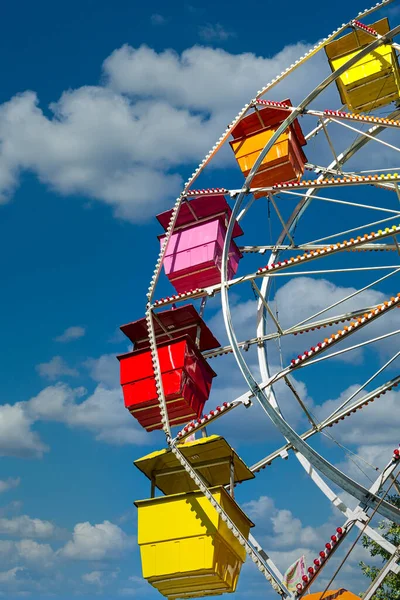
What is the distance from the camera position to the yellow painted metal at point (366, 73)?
16.9 m

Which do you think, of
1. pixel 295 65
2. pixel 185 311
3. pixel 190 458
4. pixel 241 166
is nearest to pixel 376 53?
pixel 295 65

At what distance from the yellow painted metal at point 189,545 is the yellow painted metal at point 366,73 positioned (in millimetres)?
9845

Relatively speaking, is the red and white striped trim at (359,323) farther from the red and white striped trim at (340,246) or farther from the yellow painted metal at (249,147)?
the yellow painted metal at (249,147)

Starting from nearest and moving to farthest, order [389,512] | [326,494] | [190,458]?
1. [389,512]
2. [326,494]
3. [190,458]

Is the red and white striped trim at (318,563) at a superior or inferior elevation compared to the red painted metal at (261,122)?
inferior

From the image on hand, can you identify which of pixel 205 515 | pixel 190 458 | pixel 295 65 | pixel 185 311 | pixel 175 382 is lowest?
pixel 205 515

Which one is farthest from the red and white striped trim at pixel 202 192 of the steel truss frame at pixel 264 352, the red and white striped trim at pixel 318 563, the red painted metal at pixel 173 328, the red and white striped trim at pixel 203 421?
the red and white striped trim at pixel 318 563

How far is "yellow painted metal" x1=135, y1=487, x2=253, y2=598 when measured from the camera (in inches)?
501

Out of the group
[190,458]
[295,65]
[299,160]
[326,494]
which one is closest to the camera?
[326,494]

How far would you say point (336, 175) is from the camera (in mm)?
17031

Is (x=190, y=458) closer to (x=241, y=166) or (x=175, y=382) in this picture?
(x=175, y=382)

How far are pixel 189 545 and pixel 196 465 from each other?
2.24 metres

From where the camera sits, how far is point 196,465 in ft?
49.0

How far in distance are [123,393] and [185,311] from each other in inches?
86.5
